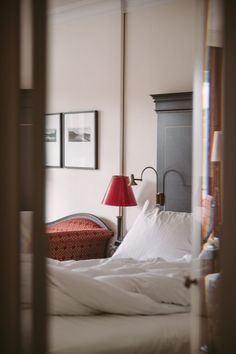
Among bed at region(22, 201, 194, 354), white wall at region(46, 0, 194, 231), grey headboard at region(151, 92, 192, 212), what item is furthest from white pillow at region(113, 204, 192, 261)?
bed at region(22, 201, 194, 354)

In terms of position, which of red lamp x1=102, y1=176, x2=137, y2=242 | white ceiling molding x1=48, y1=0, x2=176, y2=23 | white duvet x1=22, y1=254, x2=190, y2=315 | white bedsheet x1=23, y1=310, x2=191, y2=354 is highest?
white ceiling molding x1=48, y1=0, x2=176, y2=23

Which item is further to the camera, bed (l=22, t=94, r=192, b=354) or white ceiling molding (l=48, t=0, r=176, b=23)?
white ceiling molding (l=48, t=0, r=176, b=23)

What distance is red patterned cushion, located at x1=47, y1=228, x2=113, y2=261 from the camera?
4258 millimetres

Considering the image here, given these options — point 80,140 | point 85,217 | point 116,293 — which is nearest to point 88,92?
point 80,140

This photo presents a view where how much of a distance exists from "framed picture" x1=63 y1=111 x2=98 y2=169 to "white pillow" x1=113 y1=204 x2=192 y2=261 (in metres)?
1.18

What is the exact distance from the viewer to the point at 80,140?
504cm

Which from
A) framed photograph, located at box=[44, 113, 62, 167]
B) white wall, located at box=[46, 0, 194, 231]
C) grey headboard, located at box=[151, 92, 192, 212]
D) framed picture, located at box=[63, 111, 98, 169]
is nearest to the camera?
Result: grey headboard, located at box=[151, 92, 192, 212]

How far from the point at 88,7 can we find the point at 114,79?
731mm

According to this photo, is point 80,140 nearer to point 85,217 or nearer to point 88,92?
point 88,92

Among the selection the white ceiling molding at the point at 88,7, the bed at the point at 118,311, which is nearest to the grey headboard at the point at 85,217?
the white ceiling molding at the point at 88,7

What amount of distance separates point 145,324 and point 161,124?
7.31 ft

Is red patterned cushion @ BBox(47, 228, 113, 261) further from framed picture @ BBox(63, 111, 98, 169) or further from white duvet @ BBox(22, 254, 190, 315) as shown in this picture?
white duvet @ BBox(22, 254, 190, 315)

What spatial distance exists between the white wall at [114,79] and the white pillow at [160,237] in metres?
0.55

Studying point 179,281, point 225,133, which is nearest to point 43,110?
point 225,133
